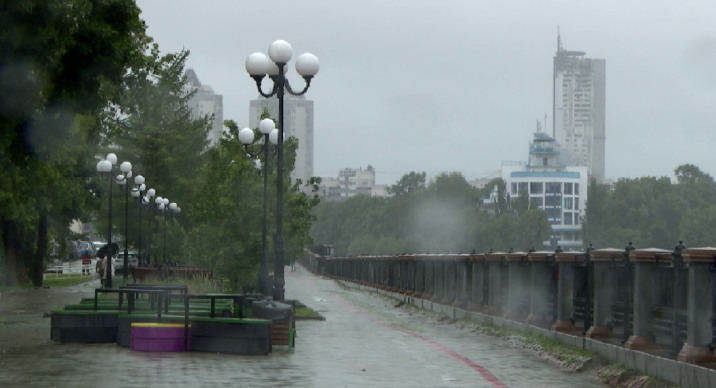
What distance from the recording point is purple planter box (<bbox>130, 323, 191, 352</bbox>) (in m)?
16.6

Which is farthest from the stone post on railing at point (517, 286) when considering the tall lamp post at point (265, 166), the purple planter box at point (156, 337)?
the purple planter box at point (156, 337)

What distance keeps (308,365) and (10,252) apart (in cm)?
3621

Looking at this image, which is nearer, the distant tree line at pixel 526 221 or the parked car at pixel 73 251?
the parked car at pixel 73 251

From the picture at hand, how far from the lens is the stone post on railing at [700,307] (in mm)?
13117

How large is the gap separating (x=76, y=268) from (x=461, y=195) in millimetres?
118287

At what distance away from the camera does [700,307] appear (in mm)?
13234

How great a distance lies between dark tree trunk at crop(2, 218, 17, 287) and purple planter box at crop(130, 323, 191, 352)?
32887mm

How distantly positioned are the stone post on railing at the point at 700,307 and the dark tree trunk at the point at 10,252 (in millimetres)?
38848

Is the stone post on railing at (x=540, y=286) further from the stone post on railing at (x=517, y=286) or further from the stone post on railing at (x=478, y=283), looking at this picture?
the stone post on railing at (x=478, y=283)

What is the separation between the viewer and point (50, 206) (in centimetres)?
4403

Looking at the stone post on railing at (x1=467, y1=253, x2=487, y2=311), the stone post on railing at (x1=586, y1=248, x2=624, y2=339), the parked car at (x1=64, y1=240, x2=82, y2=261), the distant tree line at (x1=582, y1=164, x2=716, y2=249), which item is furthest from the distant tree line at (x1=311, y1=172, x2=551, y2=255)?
the stone post on railing at (x1=586, y1=248, x2=624, y2=339)

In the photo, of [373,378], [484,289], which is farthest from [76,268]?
[373,378]

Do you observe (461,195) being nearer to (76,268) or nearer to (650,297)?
(76,268)

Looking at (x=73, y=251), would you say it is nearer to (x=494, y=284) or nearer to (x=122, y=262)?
(x=122, y=262)
